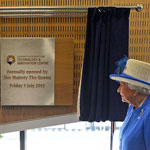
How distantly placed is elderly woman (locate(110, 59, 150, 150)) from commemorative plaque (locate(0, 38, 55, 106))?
797 mm

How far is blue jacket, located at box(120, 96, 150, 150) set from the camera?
1.15 meters

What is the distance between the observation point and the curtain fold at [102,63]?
1.77 m

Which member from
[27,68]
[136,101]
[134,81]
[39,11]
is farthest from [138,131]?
[39,11]

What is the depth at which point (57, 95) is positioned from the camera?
1940mm

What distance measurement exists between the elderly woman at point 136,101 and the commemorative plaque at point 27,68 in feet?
2.62

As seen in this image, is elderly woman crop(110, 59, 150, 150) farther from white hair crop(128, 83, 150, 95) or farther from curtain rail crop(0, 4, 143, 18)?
curtain rail crop(0, 4, 143, 18)

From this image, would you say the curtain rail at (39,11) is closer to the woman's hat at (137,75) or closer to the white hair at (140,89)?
the woman's hat at (137,75)

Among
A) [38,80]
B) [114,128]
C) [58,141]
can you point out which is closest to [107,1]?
[38,80]

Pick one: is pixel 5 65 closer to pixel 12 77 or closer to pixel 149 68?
pixel 12 77

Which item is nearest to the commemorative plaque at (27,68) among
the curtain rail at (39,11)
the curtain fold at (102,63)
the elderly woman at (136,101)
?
the curtain rail at (39,11)

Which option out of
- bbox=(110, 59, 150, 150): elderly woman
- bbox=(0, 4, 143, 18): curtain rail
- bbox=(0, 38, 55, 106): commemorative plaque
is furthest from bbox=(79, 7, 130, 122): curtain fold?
bbox=(110, 59, 150, 150): elderly woman

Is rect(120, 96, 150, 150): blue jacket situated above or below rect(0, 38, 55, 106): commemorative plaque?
below

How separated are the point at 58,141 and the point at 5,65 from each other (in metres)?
1.07

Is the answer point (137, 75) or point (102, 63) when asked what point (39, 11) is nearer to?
point (102, 63)
